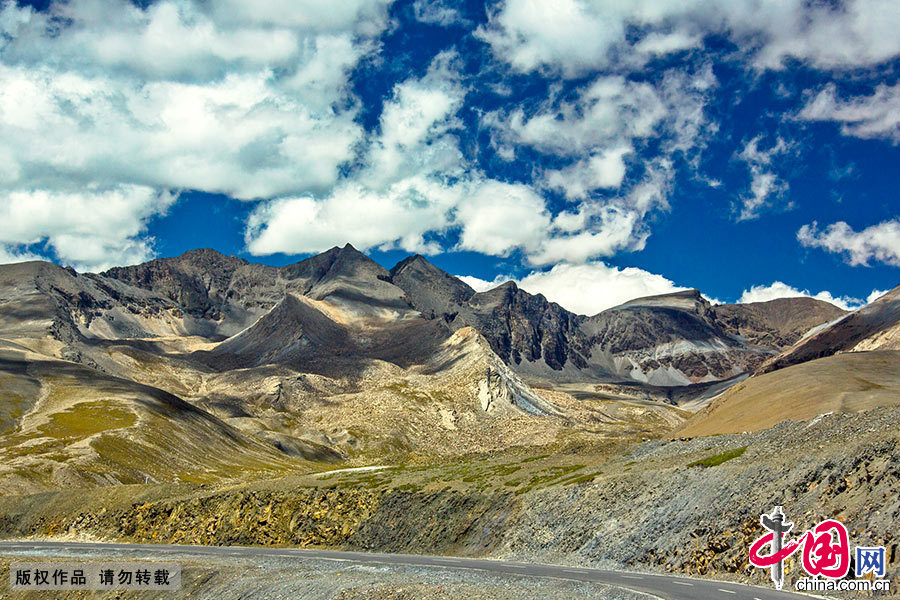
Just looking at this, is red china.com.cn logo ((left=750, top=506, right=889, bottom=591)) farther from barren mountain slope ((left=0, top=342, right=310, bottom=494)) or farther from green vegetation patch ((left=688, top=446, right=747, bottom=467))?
barren mountain slope ((left=0, top=342, right=310, bottom=494))

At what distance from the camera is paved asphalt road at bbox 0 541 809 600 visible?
37.9 meters

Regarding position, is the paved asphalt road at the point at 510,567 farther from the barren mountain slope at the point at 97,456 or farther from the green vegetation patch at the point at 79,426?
the green vegetation patch at the point at 79,426

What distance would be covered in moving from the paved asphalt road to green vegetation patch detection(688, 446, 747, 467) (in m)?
14.8

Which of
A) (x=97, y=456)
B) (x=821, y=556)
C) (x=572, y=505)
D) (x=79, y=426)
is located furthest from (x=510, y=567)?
(x=79, y=426)

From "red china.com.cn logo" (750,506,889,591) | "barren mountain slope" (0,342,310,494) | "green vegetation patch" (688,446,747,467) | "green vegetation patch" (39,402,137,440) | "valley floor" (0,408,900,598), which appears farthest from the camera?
"green vegetation patch" (39,402,137,440)

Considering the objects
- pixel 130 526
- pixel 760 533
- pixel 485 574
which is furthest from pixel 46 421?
pixel 760 533

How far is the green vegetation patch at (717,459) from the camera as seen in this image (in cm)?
6044

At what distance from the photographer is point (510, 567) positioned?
5444cm

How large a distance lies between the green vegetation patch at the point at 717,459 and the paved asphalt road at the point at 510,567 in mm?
14824

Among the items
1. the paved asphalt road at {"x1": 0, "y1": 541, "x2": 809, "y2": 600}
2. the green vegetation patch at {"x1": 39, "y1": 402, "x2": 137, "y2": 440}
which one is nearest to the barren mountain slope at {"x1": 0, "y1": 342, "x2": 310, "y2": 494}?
the green vegetation patch at {"x1": 39, "y1": 402, "x2": 137, "y2": 440}

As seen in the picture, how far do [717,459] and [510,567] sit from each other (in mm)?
20007

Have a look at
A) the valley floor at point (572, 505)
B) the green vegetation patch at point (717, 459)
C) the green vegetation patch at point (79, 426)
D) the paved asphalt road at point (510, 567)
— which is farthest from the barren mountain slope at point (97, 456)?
the green vegetation patch at point (717, 459)

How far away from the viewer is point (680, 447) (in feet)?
271

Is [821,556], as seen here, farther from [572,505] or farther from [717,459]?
[572,505]
